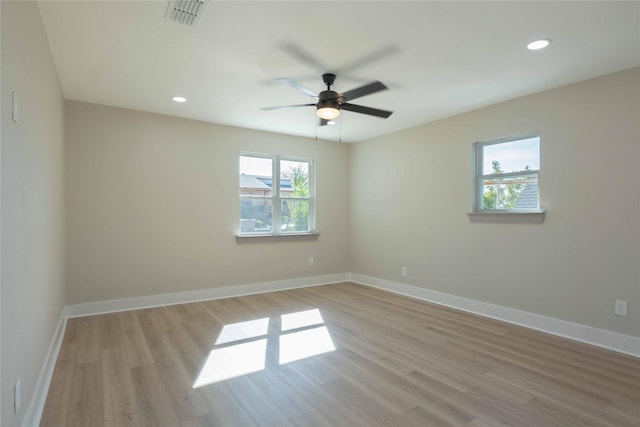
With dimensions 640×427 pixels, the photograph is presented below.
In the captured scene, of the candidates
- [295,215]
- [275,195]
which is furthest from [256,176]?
[295,215]

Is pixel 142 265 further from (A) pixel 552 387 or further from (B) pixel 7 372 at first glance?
(A) pixel 552 387

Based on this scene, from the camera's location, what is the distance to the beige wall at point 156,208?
405 cm

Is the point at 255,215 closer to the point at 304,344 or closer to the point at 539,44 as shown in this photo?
the point at 304,344

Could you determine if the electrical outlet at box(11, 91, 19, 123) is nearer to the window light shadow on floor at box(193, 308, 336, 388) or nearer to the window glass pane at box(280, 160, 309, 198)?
the window light shadow on floor at box(193, 308, 336, 388)

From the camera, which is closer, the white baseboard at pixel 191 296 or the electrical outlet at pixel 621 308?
the electrical outlet at pixel 621 308

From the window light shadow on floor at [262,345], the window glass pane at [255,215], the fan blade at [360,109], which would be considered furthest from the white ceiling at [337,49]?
the window light shadow on floor at [262,345]

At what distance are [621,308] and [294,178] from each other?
442cm

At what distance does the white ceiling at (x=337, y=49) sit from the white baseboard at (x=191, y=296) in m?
2.46

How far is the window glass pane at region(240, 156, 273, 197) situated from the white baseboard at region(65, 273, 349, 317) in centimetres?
146

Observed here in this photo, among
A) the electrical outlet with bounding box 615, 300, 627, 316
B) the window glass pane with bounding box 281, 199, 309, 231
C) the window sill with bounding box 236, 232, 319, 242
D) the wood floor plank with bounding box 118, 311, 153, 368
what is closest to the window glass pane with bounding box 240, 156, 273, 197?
the window glass pane with bounding box 281, 199, 309, 231

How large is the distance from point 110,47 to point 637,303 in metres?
4.98

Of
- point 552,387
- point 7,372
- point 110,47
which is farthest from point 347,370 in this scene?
point 110,47

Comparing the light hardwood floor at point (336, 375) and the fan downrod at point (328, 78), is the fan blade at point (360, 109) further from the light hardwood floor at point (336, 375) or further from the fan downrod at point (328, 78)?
the light hardwood floor at point (336, 375)

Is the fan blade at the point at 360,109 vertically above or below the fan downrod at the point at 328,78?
below
